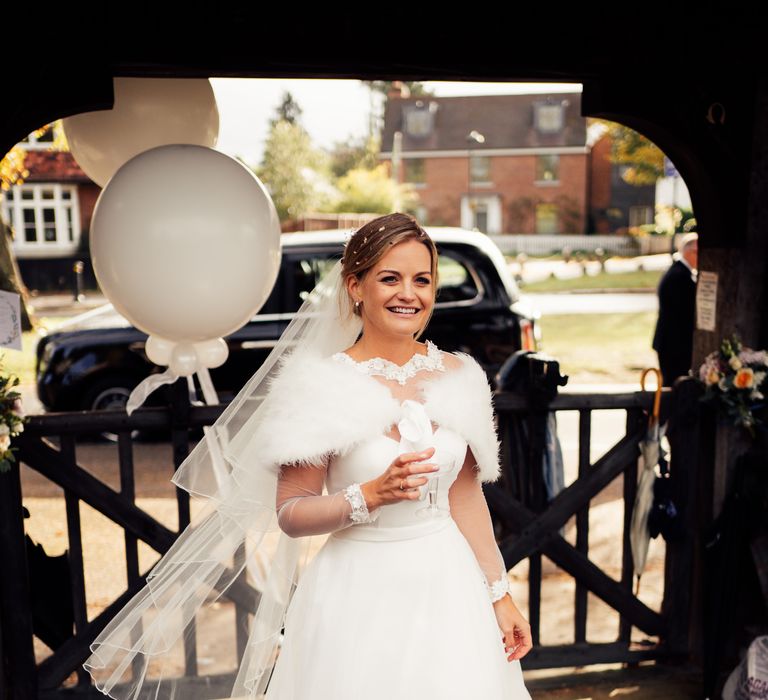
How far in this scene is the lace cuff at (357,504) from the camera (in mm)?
1900

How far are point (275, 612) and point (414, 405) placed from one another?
0.90 metres

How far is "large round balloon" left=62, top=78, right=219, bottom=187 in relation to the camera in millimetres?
3045

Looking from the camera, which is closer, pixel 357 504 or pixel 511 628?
pixel 357 504

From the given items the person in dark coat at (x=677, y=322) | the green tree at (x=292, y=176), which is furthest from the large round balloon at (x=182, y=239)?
the green tree at (x=292, y=176)

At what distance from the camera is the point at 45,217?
88.9ft

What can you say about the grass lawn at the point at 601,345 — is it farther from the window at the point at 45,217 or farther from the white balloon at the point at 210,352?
the window at the point at 45,217

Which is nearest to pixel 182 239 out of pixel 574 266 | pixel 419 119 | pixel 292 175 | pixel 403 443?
pixel 403 443

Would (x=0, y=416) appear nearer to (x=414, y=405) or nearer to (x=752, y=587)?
(x=414, y=405)

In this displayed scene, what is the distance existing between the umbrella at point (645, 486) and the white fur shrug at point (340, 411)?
4.92ft

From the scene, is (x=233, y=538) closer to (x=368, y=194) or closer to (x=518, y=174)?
(x=368, y=194)

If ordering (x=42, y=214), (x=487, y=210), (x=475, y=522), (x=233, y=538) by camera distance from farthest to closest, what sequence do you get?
(x=487, y=210), (x=42, y=214), (x=233, y=538), (x=475, y=522)

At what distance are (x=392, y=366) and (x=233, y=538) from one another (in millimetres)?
765

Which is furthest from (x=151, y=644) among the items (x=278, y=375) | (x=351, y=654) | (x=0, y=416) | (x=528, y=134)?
(x=528, y=134)

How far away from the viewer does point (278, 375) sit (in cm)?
227
